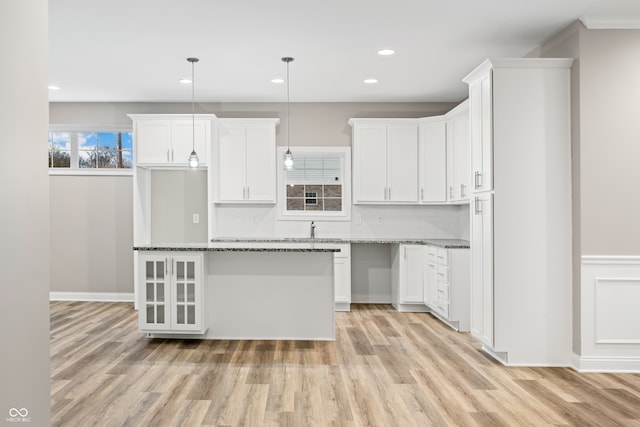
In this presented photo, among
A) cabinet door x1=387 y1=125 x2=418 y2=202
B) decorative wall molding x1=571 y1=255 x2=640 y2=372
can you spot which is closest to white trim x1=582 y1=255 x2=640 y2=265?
decorative wall molding x1=571 y1=255 x2=640 y2=372

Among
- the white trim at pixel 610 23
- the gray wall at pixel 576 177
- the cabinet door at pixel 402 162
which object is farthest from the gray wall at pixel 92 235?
the white trim at pixel 610 23

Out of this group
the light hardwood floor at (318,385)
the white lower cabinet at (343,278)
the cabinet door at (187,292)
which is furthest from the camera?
the white lower cabinet at (343,278)

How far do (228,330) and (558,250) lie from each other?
3.01 meters

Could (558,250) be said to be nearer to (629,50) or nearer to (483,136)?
(483,136)

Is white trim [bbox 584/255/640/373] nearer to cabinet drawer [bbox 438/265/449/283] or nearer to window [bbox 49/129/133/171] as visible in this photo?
cabinet drawer [bbox 438/265/449/283]

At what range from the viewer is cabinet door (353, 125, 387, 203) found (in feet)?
21.3

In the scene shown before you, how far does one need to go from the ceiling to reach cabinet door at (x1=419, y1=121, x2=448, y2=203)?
507 millimetres

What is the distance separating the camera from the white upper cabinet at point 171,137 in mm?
6270

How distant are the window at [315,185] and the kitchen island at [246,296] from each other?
2157 mm

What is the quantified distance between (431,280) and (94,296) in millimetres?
4591

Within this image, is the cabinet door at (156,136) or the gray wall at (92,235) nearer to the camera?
the cabinet door at (156,136)

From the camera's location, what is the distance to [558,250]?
3.88 metres

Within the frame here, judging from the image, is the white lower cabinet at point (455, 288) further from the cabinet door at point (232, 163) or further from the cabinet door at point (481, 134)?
the cabinet door at point (232, 163)

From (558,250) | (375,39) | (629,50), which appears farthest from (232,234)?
(629,50)
